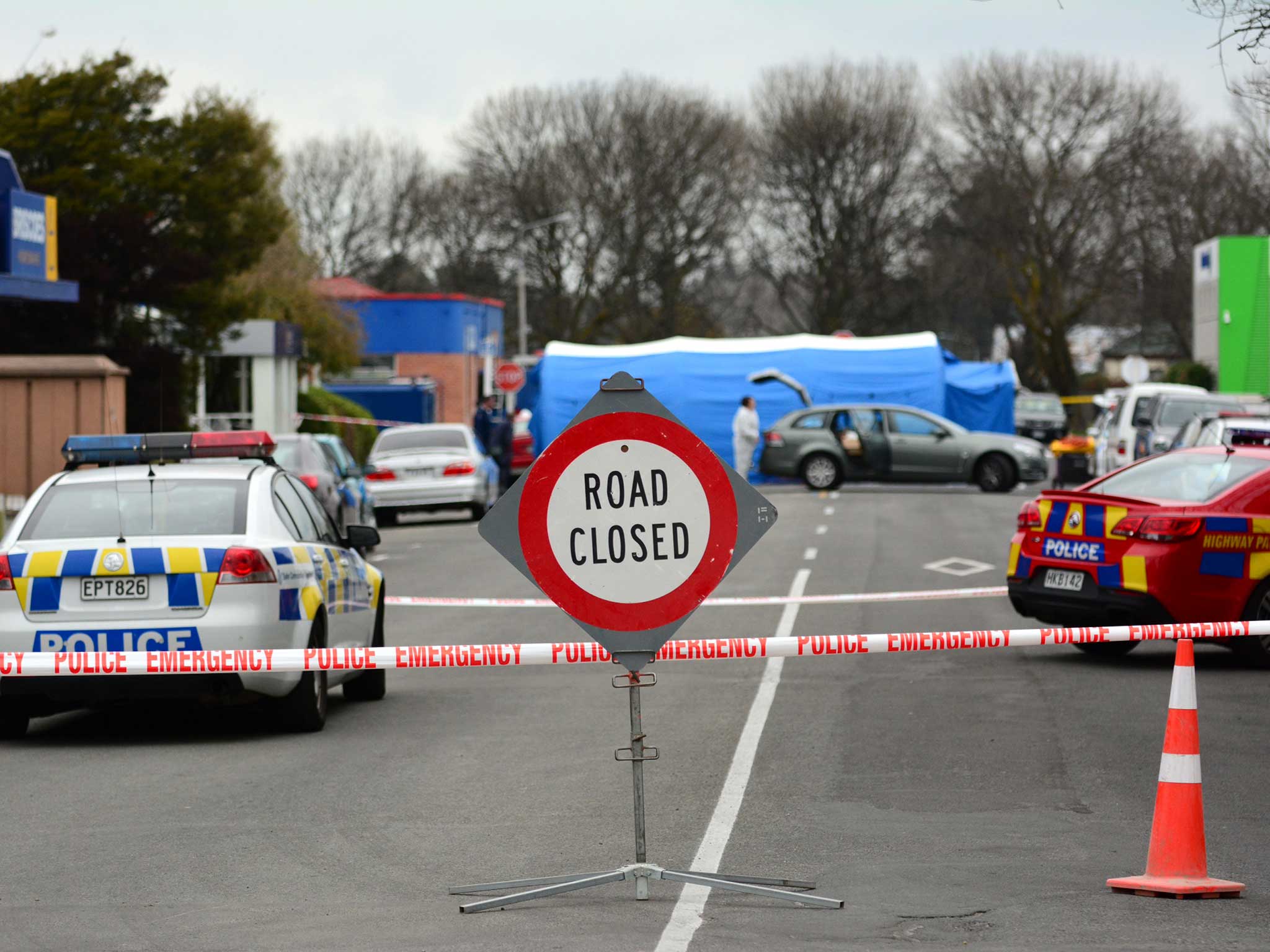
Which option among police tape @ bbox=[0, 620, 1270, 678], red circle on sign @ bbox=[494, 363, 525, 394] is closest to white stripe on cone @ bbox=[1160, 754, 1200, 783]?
police tape @ bbox=[0, 620, 1270, 678]

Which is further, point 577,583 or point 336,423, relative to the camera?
point 336,423

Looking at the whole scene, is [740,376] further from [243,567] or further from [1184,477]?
[243,567]

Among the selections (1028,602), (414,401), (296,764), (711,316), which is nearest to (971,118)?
(711,316)

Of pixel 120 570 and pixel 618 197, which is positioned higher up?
pixel 618 197

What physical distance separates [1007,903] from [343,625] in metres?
5.57

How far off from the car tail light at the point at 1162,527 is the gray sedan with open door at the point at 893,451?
21.4m

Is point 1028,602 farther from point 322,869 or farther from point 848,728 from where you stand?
point 322,869

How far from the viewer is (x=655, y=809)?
26.2 feet

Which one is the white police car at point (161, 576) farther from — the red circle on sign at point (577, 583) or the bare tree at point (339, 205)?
the bare tree at point (339, 205)

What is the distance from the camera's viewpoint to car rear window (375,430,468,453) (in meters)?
30.1

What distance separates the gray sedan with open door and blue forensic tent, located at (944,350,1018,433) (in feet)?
17.9

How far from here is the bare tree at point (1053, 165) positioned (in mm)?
66250

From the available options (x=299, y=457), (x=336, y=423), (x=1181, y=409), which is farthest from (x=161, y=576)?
(x=336, y=423)

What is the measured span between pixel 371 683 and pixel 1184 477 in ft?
18.8
